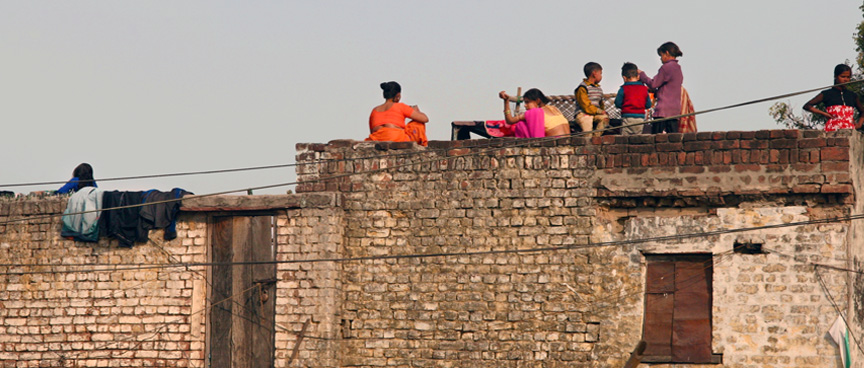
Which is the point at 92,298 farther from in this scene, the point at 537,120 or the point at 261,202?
the point at 537,120

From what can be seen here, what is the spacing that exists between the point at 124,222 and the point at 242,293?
1.66m

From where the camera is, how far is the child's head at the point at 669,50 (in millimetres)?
14492

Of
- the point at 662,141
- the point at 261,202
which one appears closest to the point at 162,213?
the point at 261,202

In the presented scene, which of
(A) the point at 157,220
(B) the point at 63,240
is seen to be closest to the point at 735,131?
(A) the point at 157,220

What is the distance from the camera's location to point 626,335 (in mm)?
13758

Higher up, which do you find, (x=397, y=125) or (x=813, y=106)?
(x=813, y=106)

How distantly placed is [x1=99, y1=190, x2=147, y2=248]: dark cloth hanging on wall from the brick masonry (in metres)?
0.16

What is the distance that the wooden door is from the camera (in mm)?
14773

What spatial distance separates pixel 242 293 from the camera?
48.9 ft

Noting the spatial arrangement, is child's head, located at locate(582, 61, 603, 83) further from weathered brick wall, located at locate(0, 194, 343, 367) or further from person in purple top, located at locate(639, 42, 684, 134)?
weathered brick wall, located at locate(0, 194, 343, 367)

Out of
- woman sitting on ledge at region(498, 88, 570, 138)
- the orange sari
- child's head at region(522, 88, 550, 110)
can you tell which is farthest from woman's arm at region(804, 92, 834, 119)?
the orange sari

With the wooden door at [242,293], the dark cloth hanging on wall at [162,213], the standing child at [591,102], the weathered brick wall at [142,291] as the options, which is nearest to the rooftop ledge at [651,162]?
the standing child at [591,102]

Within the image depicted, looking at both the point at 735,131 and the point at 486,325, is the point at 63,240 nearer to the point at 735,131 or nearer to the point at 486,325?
the point at 486,325

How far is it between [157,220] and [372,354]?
3.02m
